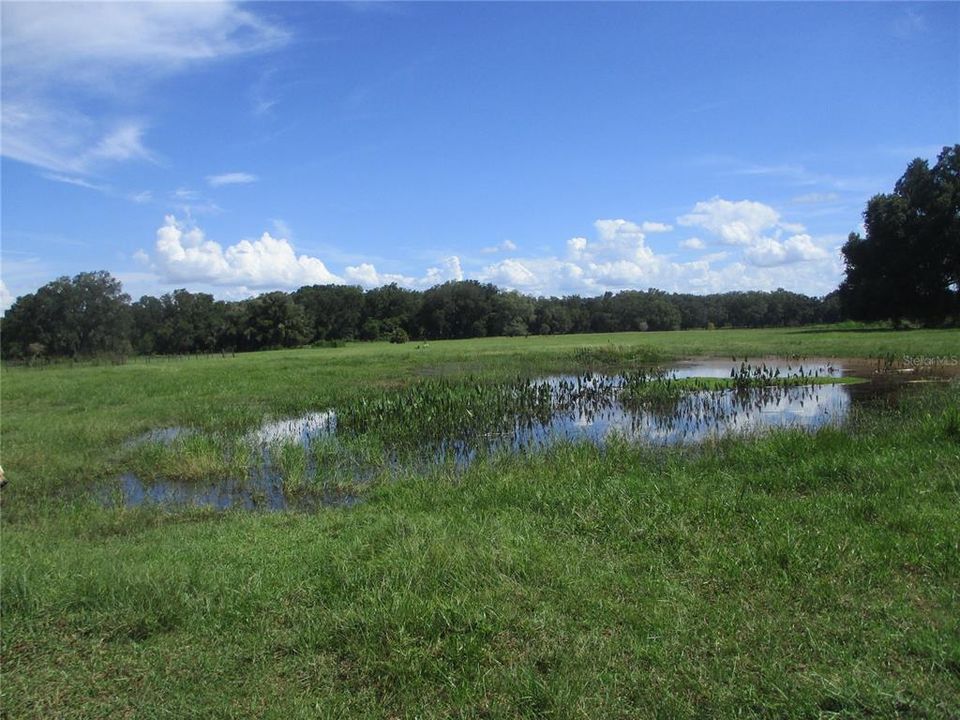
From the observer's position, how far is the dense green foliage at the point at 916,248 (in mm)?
52531

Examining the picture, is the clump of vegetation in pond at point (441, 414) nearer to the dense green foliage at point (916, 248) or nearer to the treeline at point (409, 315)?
the dense green foliage at point (916, 248)

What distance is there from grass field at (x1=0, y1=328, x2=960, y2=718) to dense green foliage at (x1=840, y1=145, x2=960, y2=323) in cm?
5310

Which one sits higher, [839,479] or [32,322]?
[32,322]

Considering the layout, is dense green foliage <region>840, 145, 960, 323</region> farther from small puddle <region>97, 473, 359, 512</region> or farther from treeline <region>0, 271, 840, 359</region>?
small puddle <region>97, 473, 359, 512</region>

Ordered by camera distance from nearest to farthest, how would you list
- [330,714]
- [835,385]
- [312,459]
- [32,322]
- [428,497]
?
[330,714] < [428,497] < [312,459] < [835,385] < [32,322]

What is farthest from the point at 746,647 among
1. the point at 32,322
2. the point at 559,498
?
the point at 32,322

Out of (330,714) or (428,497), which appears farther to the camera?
(428,497)

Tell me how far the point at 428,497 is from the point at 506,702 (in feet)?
16.0

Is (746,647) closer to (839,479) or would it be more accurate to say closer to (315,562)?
(315,562)

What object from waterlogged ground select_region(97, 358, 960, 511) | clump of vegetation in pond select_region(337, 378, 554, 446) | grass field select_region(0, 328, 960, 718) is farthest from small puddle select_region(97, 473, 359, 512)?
clump of vegetation in pond select_region(337, 378, 554, 446)

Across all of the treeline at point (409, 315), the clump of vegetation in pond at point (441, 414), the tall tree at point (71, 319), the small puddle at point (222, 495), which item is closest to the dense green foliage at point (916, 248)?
the treeline at point (409, 315)

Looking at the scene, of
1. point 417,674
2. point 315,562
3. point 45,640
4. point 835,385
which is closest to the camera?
point 417,674

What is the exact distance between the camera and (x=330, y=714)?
154 inches

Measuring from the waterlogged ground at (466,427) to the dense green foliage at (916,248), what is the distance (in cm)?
3623
